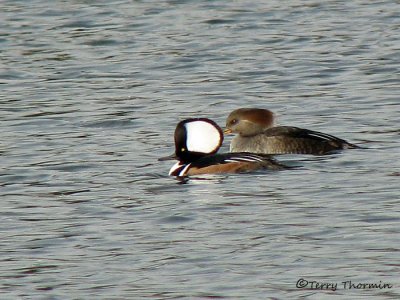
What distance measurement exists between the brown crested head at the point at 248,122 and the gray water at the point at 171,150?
0.74 meters

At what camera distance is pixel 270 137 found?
1516 cm

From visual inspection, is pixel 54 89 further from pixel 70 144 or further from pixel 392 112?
pixel 392 112

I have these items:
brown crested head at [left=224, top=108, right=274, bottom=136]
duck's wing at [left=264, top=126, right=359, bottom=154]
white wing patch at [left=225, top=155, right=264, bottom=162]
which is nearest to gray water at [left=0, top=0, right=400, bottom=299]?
duck's wing at [left=264, top=126, right=359, bottom=154]

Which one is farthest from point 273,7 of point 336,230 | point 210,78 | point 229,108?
point 336,230

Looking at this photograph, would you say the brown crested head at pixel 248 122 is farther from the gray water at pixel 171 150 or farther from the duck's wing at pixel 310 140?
the gray water at pixel 171 150

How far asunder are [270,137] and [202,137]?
0.95 meters

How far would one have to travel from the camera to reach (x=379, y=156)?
14.2m

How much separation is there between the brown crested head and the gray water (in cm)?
74

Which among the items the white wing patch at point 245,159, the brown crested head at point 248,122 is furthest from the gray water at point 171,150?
the brown crested head at point 248,122

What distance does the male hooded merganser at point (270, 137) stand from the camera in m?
14.6

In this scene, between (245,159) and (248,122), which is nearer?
(245,159)

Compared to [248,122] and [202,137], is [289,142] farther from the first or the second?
[202,137]

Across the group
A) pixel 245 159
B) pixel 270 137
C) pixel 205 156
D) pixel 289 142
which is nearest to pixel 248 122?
pixel 270 137

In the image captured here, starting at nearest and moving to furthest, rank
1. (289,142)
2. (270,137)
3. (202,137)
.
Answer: (202,137), (289,142), (270,137)
